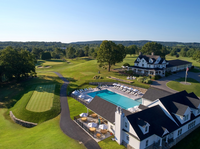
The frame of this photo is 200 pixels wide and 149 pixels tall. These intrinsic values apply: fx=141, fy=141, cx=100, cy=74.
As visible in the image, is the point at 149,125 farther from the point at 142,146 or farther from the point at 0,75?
the point at 0,75

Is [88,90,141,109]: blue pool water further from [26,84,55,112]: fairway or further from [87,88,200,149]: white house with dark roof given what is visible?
[87,88,200,149]: white house with dark roof

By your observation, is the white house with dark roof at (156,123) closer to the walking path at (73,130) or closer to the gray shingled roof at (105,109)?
the gray shingled roof at (105,109)

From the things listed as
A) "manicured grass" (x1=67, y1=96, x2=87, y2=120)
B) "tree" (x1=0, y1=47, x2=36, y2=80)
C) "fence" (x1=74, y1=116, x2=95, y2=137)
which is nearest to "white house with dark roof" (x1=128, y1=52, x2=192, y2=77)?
"manicured grass" (x1=67, y1=96, x2=87, y2=120)

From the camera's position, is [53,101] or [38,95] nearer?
[53,101]

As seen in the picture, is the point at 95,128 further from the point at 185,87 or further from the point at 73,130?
the point at 185,87

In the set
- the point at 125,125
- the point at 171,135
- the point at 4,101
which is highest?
the point at 125,125

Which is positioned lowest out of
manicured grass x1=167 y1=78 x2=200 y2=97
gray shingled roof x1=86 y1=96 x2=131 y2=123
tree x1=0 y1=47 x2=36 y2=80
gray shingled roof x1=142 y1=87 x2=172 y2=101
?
manicured grass x1=167 y1=78 x2=200 y2=97

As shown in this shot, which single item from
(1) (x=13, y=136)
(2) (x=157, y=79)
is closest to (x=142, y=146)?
(1) (x=13, y=136)
